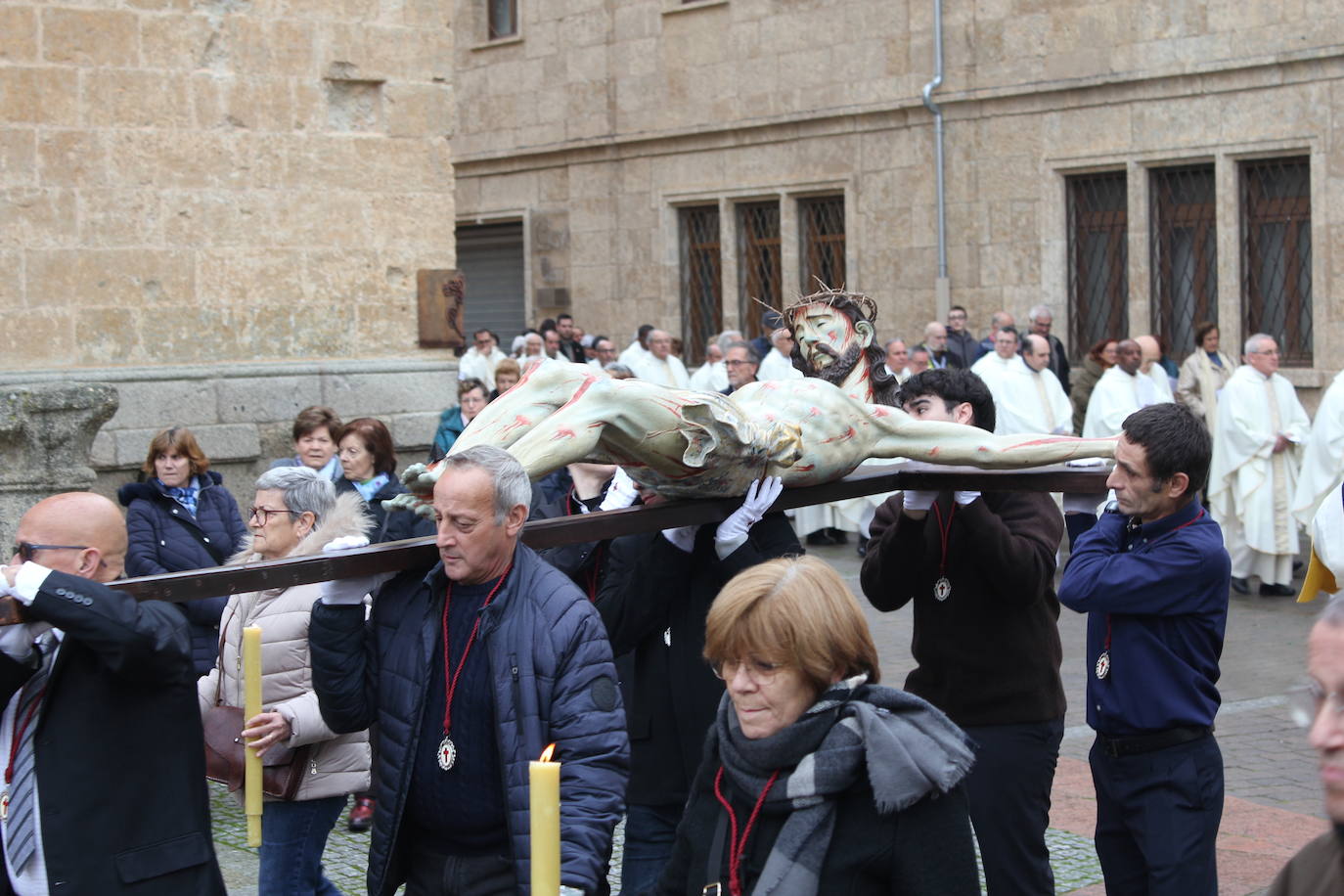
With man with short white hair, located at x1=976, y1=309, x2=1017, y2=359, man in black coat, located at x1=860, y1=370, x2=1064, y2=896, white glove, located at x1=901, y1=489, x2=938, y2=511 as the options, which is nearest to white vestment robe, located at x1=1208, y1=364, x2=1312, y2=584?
man with short white hair, located at x1=976, y1=309, x2=1017, y2=359

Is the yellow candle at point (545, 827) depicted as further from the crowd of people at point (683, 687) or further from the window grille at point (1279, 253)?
the window grille at point (1279, 253)

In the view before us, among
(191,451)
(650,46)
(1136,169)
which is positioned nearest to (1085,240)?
(1136,169)

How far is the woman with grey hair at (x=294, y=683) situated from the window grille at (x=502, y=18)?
2008 centimetres

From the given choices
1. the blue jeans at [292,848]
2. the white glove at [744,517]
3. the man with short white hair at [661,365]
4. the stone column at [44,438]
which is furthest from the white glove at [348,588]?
the man with short white hair at [661,365]

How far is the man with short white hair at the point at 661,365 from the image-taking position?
1819 centimetres

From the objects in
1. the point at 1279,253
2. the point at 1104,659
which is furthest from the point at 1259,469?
the point at 1104,659

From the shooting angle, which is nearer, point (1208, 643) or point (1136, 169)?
point (1208, 643)

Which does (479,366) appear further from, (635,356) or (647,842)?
(647,842)

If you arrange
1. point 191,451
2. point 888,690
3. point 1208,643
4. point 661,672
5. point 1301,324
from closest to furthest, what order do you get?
point 888,690
point 1208,643
point 661,672
point 191,451
point 1301,324

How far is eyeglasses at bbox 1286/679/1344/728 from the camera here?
2223mm

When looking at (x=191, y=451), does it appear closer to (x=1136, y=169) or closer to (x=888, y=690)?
(x=888, y=690)

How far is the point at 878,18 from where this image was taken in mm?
19766

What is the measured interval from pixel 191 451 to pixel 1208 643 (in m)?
4.60

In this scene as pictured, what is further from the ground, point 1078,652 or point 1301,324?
point 1301,324
